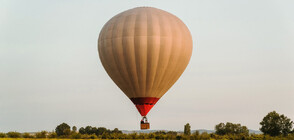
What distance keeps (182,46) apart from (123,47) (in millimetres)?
6808

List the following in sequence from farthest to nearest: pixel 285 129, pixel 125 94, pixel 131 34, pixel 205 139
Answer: pixel 285 129 → pixel 205 139 → pixel 125 94 → pixel 131 34

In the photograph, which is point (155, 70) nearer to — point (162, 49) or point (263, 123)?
point (162, 49)

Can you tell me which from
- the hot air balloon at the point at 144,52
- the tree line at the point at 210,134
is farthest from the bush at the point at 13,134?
the hot air balloon at the point at 144,52

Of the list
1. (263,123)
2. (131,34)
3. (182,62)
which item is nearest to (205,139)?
(182,62)

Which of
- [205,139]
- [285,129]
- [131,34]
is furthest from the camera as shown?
[285,129]

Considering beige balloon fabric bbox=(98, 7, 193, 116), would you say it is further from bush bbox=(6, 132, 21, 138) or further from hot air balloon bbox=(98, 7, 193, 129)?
bush bbox=(6, 132, 21, 138)

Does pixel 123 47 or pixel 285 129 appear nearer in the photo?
pixel 123 47

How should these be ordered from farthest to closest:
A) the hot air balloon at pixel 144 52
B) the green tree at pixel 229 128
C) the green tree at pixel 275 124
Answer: the green tree at pixel 229 128
the green tree at pixel 275 124
the hot air balloon at pixel 144 52

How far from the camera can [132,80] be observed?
39406 mm

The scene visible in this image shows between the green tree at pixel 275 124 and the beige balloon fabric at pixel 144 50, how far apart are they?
53870 mm

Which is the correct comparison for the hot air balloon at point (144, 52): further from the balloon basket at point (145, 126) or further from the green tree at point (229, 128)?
the green tree at point (229, 128)

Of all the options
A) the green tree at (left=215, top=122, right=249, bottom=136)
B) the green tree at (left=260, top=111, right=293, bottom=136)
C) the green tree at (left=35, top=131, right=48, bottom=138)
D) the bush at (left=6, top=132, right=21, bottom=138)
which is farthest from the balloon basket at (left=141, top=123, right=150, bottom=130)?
the green tree at (left=215, top=122, right=249, bottom=136)

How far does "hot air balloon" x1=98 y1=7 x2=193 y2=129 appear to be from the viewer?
38281 millimetres

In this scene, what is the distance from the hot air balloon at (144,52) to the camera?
3828cm
